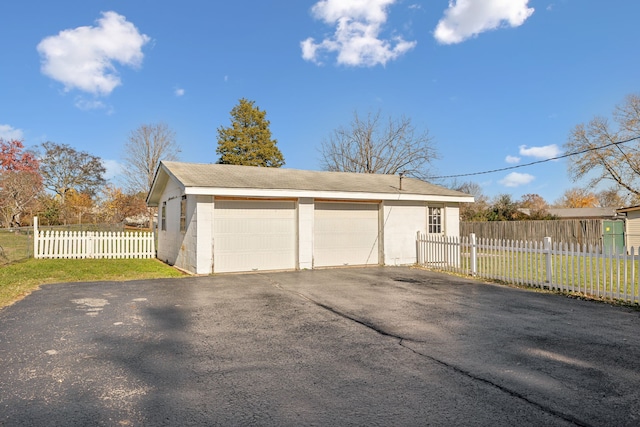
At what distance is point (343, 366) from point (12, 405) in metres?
2.87

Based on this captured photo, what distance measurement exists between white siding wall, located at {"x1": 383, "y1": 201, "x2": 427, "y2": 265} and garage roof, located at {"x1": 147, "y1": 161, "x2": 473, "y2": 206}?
632 millimetres

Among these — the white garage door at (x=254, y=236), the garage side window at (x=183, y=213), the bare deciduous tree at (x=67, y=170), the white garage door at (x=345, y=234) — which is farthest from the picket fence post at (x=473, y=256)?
the bare deciduous tree at (x=67, y=170)

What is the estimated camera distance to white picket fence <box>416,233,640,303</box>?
7.46 meters

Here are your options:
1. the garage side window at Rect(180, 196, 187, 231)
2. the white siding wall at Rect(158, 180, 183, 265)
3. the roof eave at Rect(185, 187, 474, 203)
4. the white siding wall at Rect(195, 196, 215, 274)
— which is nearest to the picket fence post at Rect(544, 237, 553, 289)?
the roof eave at Rect(185, 187, 474, 203)

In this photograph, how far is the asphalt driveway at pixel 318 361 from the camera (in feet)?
9.61

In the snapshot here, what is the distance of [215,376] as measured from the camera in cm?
367

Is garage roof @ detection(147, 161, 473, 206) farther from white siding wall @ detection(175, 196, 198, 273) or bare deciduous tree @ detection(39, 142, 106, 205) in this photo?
bare deciduous tree @ detection(39, 142, 106, 205)

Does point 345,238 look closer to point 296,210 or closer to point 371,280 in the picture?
point 296,210

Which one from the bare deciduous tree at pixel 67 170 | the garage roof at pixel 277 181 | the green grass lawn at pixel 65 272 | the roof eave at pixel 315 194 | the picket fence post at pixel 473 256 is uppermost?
the bare deciduous tree at pixel 67 170

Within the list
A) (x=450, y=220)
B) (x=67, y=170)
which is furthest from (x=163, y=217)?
(x=67, y=170)

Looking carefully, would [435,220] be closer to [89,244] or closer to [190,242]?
[190,242]

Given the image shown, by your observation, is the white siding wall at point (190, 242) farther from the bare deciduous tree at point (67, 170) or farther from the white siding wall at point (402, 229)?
the bare deciduous tree at point (67, 170)

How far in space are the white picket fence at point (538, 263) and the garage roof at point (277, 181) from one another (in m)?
2.39

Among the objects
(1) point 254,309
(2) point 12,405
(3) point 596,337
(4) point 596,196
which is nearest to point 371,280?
(1) point 254,309
